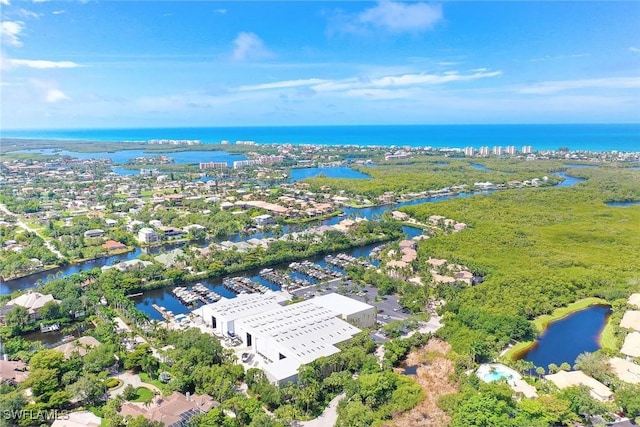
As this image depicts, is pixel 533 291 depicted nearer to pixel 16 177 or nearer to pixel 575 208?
pixel 575 208

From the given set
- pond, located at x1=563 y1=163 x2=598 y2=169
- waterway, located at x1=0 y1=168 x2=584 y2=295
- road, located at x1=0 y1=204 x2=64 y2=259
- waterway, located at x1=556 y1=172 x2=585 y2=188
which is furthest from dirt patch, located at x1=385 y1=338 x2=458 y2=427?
pond, located at x1=563 y1=163 x2=598 y2=169

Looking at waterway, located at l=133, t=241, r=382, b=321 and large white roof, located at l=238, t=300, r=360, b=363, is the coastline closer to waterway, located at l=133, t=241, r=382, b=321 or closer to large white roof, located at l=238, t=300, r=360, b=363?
large white roof, located at l=238, t=300, r=360, b=363

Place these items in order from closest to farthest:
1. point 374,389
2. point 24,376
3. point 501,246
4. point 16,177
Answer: point 374,389
point 24,376
point 501,246
point 16,177

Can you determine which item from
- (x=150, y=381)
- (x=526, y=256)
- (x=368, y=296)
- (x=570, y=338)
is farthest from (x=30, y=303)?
(x=526, y=256)

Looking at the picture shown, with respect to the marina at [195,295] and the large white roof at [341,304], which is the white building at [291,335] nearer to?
the large white roof at [341,304]

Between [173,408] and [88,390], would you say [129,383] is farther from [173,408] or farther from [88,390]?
[173,408]

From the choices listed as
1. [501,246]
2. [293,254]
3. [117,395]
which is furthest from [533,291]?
[117,395]
